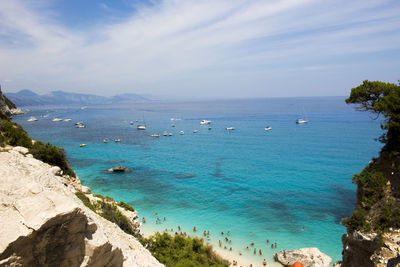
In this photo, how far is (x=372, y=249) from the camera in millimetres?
12469

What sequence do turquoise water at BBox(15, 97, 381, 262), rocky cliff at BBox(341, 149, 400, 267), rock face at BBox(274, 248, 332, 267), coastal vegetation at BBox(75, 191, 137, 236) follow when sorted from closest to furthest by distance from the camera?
rocky cliff at BBox(341, 149, 400, 267) < coastal vegetation at BBox(75, 191, 137, 236) < rock face at BBox(274, 248, 332, 267) < turquoise water at BBox(15, 97, 381, 262)

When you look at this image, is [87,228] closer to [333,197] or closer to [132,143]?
[333,197]

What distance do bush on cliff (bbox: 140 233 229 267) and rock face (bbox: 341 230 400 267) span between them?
7946mm

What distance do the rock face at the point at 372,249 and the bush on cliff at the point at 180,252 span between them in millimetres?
7946

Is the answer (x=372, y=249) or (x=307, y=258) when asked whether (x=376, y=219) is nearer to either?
(x=372, y=249)

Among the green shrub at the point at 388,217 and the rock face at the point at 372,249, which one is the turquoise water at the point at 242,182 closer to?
the rock face at the point at 372,249

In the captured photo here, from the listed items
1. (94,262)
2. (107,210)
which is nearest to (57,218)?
(94,262)

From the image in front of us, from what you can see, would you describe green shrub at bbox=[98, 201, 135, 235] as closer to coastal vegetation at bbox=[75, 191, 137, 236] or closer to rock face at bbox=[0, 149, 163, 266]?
coastal vegetation at bbox=[75, 191, 137, 236]

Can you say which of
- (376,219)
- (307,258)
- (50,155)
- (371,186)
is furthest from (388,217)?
(50,155)

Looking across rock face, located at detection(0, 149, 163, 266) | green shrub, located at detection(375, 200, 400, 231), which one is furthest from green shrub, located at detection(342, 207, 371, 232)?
rock face, located at detection(0, 149, 163, 266)

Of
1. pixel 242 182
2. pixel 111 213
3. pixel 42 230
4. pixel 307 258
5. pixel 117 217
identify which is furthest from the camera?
pixel 242 182

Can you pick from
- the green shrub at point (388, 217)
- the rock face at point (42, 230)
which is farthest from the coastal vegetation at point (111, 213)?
the green shrub at point (388, 217)

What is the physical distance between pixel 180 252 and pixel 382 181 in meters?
13.4

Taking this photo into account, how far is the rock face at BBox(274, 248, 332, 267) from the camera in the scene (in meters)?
18.9
